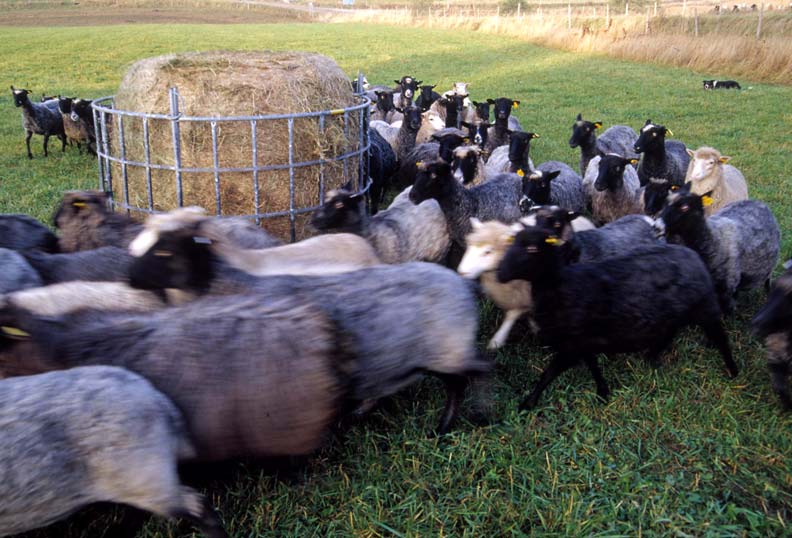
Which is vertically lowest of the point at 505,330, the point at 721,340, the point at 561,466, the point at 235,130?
the point at 561,466

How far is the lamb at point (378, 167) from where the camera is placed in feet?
27.9

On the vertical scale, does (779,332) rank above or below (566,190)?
below

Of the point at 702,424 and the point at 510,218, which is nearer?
the point at 702,424

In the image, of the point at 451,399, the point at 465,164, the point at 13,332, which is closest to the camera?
the point at 13,332

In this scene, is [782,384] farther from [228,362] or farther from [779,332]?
[228,362]

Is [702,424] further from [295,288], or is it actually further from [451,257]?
[451,257]

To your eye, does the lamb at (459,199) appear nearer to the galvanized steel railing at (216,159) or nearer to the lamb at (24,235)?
the galvanized steel railing at (216,159)

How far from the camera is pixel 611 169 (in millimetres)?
7398

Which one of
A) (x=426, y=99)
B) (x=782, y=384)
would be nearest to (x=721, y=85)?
(x=426, y=99)

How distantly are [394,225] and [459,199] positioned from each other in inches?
37.4

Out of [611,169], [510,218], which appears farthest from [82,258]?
[611,169]

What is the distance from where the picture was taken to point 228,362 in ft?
10.1

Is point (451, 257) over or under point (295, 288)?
under

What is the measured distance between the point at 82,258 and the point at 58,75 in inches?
798
